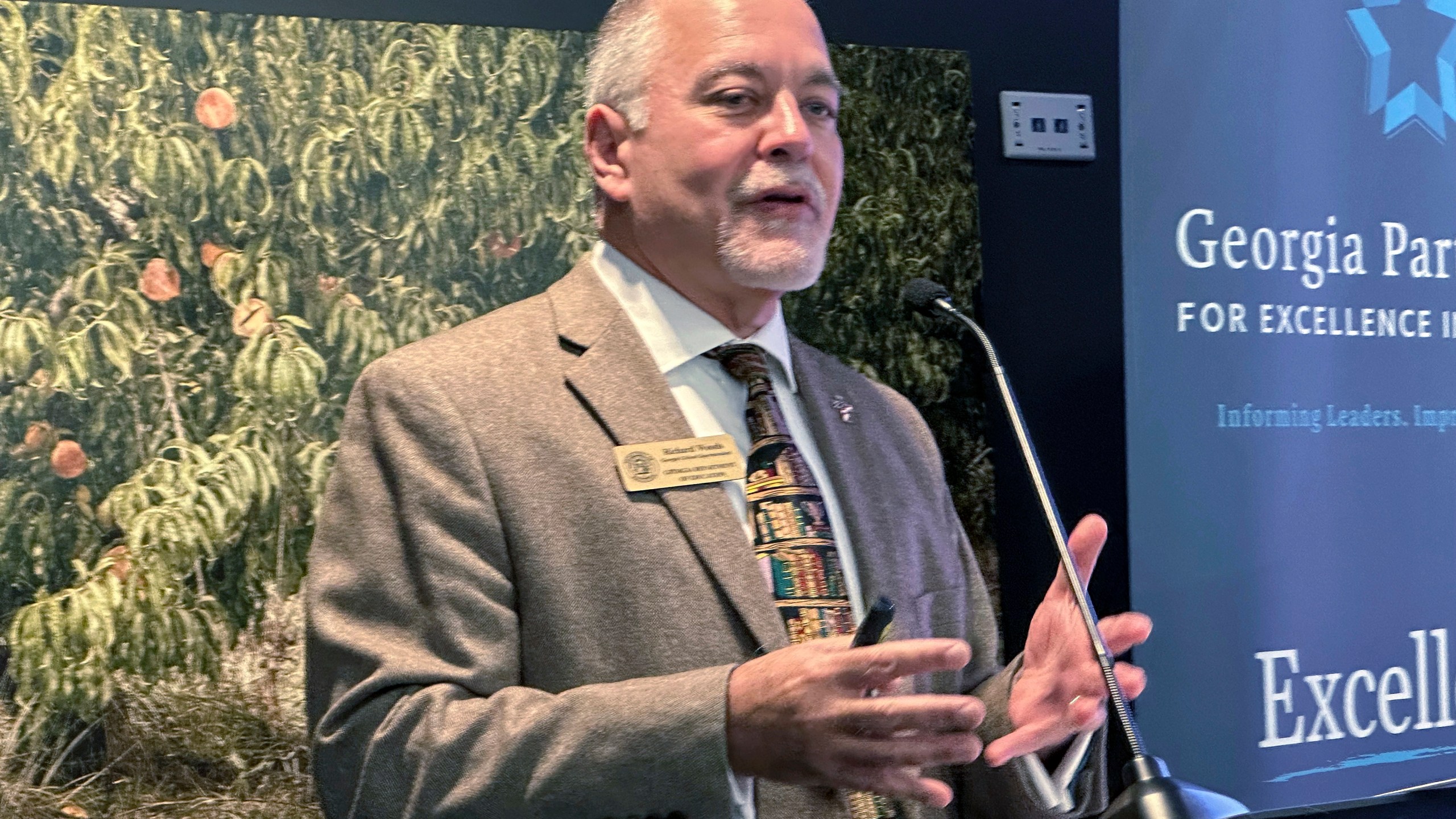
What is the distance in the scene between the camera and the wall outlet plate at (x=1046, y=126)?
2.88 metres

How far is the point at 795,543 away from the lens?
1.72 metres

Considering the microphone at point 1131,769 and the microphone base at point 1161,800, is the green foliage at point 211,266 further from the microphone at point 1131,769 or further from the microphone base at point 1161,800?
the microphone base at point 1161,800

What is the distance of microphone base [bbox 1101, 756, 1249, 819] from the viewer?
4.10ft

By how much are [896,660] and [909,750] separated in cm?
11

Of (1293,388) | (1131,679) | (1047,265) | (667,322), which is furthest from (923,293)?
(1293,388)

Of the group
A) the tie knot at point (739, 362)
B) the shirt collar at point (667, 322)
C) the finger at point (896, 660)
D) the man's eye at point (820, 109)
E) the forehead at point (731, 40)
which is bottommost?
the finger at point (896, 660)

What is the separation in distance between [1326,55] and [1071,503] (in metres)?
1.06

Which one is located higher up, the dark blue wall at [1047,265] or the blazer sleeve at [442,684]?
the dark blue wall at [1047,265]

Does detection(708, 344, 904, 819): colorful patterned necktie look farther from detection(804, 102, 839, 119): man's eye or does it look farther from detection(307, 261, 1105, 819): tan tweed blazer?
detection(804, 102, 839, 119): man's eye

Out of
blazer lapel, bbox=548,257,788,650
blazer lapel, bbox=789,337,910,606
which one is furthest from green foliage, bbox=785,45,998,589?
blazer lapel, bbox=548,257,788,650

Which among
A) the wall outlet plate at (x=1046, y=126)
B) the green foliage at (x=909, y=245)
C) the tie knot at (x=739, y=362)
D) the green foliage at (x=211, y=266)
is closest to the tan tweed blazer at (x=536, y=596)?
the tie knot at (x=739, y=362)

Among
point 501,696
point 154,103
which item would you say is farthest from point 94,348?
point 501,696

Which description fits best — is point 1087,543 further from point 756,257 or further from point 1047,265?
point 1047,265

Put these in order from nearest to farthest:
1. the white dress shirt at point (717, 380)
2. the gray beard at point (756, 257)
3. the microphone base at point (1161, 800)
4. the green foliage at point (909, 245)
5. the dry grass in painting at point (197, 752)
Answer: the microphone base at point (1161, 800) → the white dress shirt at point (717, 380) → the gray beard at point (756, 257) → the dry grass in painting at point (197, 752) → the green foliage at point (909, 245)
